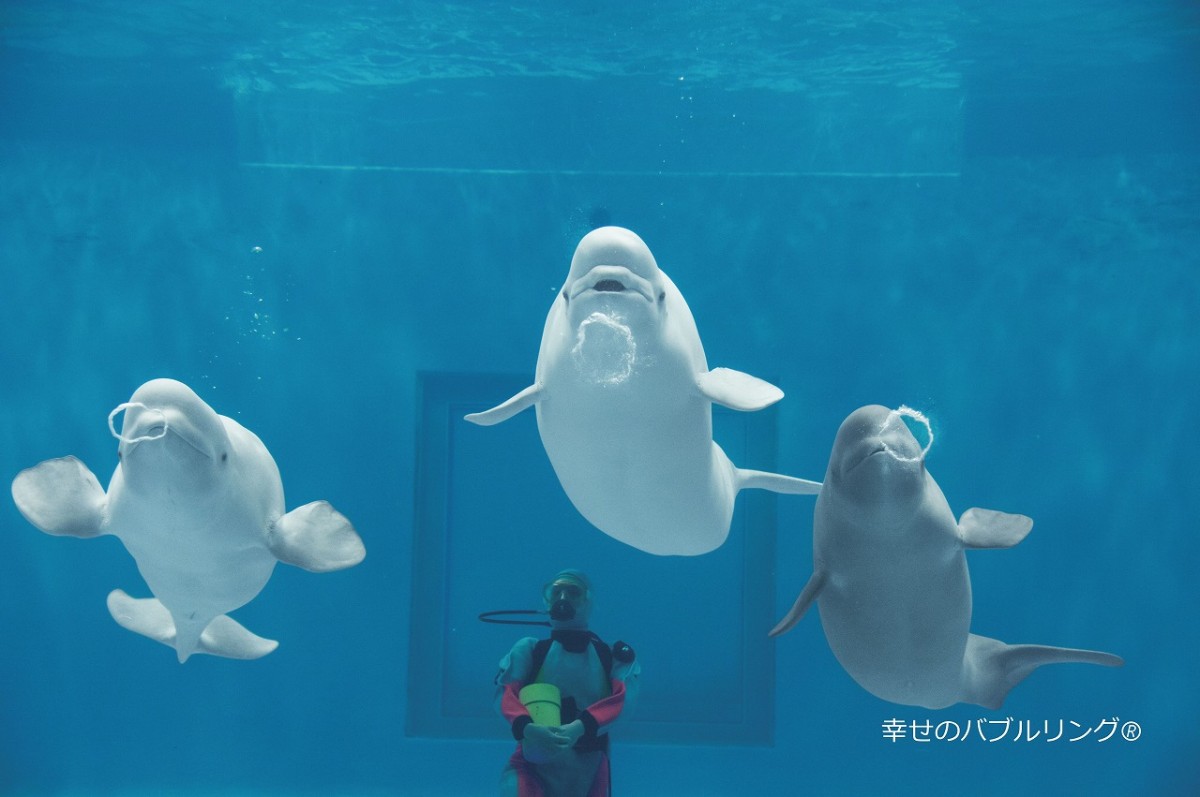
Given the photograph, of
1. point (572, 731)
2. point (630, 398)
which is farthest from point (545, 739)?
point (630, 398)

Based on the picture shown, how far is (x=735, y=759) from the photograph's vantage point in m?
9.51

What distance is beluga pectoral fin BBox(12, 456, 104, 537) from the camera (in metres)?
4.84

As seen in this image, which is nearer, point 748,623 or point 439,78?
point 748,623

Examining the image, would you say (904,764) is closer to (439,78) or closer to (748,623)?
(748,623)

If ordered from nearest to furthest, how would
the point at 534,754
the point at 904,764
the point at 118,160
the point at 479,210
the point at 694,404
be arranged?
the point at 694,404, the point at 534,754, the point at 904,764, the point at 479,210, the point at 118,160

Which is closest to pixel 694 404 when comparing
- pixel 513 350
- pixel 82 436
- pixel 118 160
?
pixel 513 350

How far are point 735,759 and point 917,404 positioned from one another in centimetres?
439

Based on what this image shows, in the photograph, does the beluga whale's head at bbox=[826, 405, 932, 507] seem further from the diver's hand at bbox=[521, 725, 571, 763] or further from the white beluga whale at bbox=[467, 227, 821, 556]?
the diver's hand at bbox=[521, 725, 571, 763]

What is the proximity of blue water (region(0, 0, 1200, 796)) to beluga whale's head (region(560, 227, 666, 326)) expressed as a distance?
17.6 feet

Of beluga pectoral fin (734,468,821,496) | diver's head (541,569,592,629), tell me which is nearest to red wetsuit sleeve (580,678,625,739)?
diver's head (541,569,592,629)

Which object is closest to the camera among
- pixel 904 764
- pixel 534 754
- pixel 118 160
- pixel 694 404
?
pixel 694 404

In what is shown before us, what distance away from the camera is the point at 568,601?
589cm

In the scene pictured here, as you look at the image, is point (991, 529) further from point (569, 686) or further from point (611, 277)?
point (569, 686)

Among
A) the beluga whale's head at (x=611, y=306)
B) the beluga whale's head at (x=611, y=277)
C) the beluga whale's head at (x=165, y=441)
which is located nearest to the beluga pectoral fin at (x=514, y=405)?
the beluga whale's head at (x=611, y=306)
